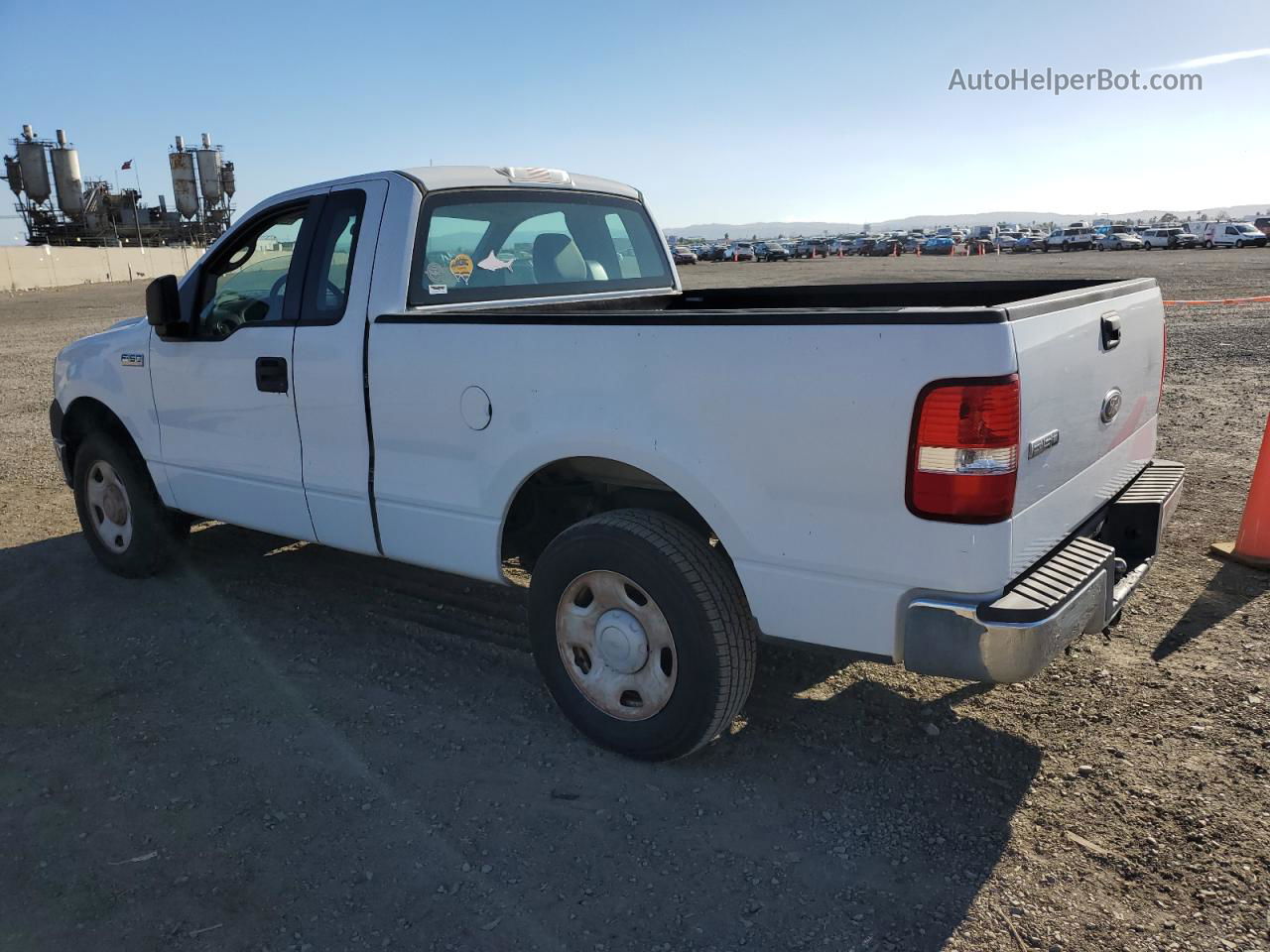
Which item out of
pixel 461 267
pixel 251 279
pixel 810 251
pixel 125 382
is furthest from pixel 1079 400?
pixel 810 251

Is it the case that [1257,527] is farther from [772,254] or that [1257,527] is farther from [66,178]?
[66,178]

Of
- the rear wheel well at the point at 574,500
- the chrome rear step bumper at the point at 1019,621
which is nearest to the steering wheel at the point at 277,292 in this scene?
the rear wheel well at the point at 574,500

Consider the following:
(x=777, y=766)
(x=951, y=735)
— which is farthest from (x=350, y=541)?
(x=951, y=735)

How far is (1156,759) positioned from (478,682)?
101 inches

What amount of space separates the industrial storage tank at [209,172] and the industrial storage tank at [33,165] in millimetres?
10480

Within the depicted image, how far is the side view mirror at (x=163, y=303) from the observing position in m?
4.51

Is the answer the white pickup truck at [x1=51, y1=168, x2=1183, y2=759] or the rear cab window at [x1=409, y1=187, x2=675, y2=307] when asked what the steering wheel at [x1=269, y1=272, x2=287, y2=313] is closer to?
the white pickup truck at [x1=51, y1=168, x2=1183, y2=759]

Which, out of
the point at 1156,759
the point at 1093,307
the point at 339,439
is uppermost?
the point at 1093,307

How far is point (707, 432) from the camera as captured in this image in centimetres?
293

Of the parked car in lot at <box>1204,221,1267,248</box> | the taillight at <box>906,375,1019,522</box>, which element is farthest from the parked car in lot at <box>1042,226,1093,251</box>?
the taillight at <box>906,375,1019,522</box>

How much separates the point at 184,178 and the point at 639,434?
268 feet

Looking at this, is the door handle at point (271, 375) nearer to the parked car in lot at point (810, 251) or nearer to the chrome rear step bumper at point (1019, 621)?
the chrome rear step bumper at point (1019, 621)

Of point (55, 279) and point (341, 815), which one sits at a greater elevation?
point (55, 279)

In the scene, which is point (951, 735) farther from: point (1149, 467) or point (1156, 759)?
point (1149, 467)
